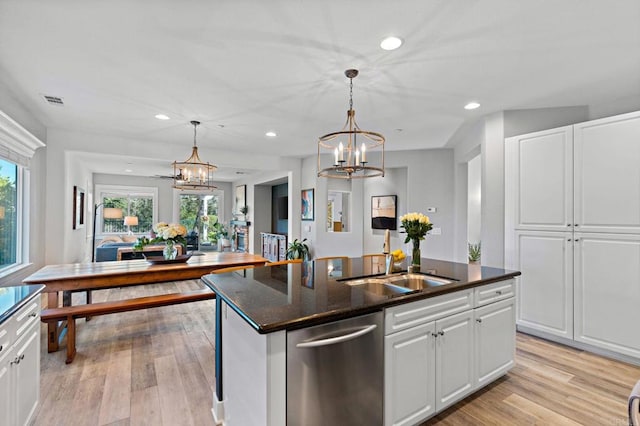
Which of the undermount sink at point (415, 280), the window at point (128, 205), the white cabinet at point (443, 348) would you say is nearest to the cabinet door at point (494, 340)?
the white cabinet at point (443, 348)

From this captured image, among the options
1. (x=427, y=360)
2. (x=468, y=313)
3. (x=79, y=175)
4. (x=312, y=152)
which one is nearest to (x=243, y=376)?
(x=427, y=360)

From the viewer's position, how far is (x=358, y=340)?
1.51 m

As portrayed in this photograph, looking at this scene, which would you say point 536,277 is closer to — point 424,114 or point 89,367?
point 424,114

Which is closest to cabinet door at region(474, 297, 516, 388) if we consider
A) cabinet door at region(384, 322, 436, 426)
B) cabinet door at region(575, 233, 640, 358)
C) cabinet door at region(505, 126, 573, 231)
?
cabinet door at region(384, 322, 436, 426)

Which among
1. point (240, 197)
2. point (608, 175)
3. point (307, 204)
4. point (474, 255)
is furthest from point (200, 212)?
point (608, 175)

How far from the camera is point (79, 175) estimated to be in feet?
20.7

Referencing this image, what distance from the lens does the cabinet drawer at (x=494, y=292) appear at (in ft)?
7.02

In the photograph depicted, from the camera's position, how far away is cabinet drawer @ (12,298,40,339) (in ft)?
5.17

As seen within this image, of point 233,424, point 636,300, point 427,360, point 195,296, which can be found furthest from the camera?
point 195,296

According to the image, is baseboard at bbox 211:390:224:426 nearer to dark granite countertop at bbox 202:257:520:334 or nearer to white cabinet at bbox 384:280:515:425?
dark granite countertop at bbox 202:257:520:334

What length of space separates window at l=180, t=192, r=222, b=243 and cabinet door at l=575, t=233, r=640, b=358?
1002 centimetres

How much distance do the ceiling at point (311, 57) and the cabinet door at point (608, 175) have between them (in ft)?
1.54

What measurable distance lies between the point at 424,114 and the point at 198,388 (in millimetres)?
3750

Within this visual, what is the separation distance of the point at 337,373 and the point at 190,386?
5.02 feet
